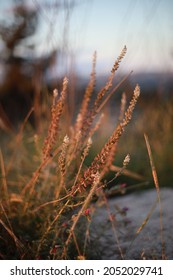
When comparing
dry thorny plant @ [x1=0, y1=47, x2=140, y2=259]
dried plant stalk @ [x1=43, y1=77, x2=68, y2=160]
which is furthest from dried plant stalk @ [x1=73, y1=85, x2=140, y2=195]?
dried plant stalk @ [x1=43, y1=77, x2=68, y2=160]

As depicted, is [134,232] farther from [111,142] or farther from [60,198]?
[111,142]

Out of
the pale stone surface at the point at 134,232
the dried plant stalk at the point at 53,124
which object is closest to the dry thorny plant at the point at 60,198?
the dried plant stalk at the point at 53,124

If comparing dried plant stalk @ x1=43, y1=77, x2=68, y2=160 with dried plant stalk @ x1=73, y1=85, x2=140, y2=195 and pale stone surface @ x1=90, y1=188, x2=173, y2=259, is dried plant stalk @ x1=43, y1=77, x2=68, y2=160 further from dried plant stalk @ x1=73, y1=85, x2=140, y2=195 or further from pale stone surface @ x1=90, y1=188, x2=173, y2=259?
pale stone surface @ x1=90, y1=188, x2=173, y2=259

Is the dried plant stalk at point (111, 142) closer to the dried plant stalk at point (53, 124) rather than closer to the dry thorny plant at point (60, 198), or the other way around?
the dry thorny plant at point (60, 198)

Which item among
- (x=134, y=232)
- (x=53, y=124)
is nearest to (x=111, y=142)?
(x=53, y=124)

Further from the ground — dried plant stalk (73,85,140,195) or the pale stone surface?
dried plant stalk (73,85,140,195)

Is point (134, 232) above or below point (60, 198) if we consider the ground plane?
below

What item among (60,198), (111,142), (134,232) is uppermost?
(111,142)

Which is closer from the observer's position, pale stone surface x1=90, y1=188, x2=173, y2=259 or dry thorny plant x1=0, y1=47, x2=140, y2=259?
dry thorny plant x1=0, y1=47, x2=140, y2=259
